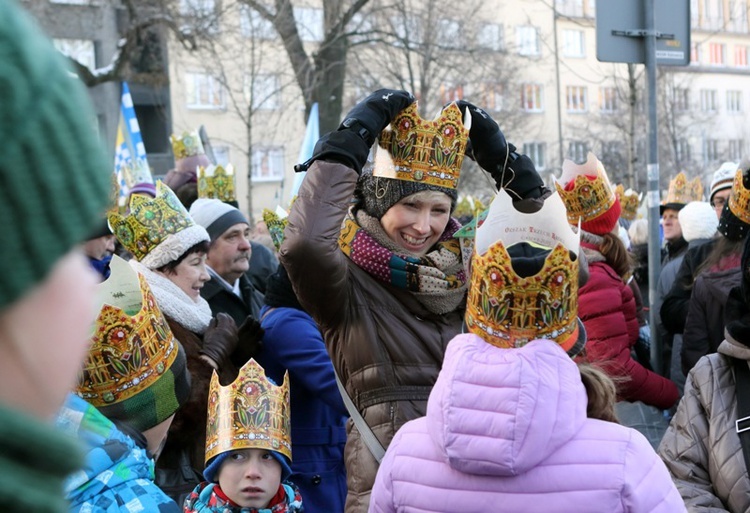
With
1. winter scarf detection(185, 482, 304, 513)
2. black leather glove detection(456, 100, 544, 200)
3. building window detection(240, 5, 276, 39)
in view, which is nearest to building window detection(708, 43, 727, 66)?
building window detection(240, 5, 276, 39)

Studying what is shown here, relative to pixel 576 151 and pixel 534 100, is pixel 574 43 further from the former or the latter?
pixel 576 151

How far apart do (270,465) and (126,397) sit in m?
1.22

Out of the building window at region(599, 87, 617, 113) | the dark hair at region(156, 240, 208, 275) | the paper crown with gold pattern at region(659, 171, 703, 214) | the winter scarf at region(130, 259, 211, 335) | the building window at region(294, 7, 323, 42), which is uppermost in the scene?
the building window at region(294, 7, 323, 42)

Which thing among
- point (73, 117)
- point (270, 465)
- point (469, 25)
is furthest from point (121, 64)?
Result: point (73, 117)

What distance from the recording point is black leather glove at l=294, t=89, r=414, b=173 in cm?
348

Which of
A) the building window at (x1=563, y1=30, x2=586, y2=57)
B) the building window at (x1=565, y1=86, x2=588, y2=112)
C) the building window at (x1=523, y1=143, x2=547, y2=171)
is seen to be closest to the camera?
the building window at (x1=523, y1=143, x2=547, y2=171)

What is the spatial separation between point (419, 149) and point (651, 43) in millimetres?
2734

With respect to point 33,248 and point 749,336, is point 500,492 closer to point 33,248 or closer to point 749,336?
point 749,336

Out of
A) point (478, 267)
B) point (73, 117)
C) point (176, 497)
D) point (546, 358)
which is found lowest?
point (176, 497)

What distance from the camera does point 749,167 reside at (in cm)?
549

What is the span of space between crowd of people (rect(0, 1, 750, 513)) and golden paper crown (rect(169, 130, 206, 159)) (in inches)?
173

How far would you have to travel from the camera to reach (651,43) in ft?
19.5

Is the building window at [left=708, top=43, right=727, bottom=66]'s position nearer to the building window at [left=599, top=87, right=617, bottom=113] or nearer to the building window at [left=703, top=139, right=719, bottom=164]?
the building window at [left=703, top=139, right=719, bottom=164]

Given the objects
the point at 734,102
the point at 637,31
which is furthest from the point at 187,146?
the point at 734,102
